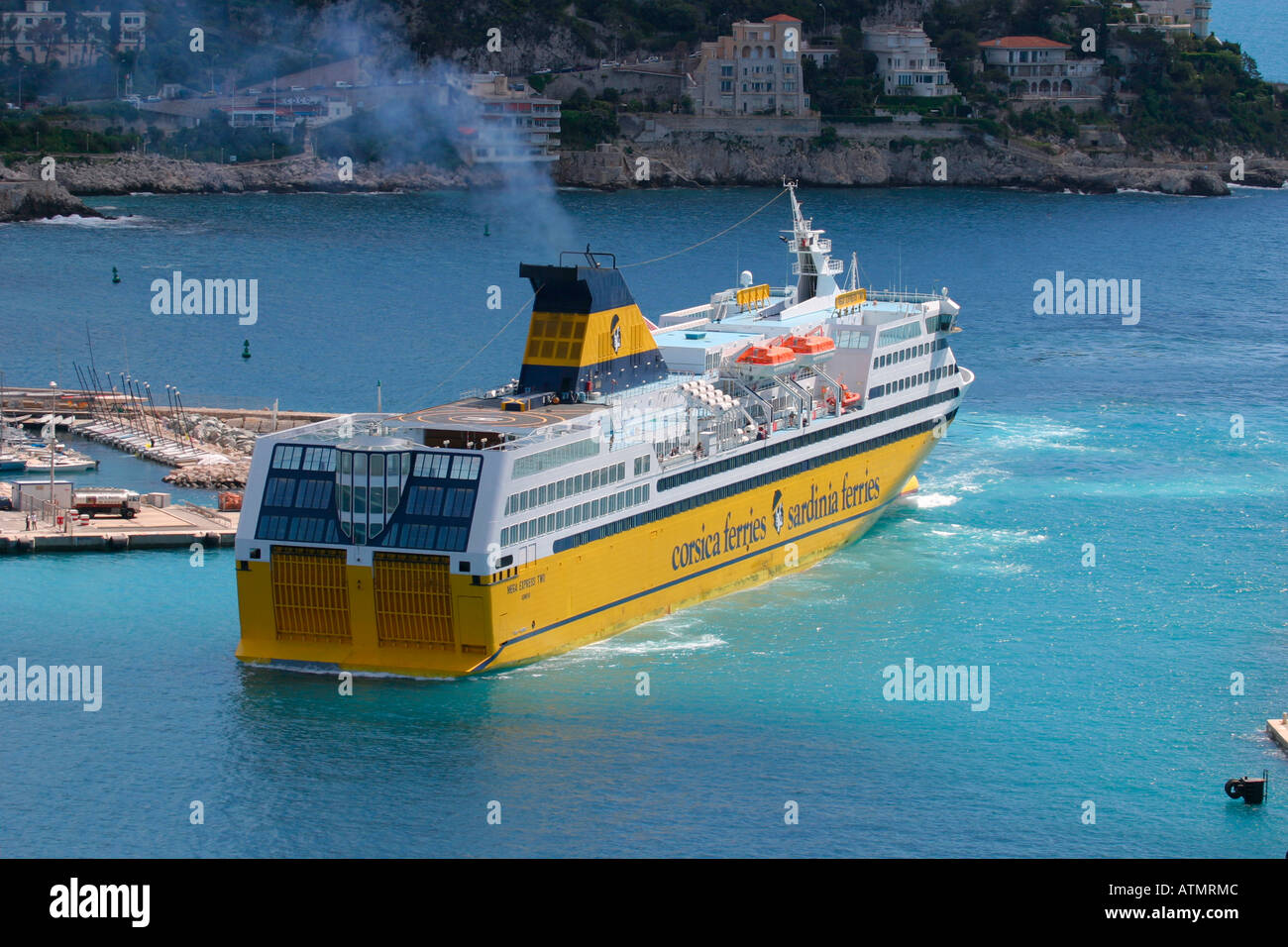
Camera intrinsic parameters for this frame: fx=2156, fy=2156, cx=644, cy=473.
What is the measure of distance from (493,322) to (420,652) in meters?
59.0

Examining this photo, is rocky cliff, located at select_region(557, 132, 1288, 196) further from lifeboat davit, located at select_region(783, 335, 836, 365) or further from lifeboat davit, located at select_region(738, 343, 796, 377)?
lifeboat davit, located at select_region(738, 343, 796, 377)

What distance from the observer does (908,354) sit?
72.1 m

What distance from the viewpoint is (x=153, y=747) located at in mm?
48656

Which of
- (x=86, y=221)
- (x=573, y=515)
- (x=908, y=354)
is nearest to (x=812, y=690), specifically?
(x=573, y=515)

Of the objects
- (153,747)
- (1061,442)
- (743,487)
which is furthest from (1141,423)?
(153,747)

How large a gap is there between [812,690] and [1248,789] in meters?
11.2

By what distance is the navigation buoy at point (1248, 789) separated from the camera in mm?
46031

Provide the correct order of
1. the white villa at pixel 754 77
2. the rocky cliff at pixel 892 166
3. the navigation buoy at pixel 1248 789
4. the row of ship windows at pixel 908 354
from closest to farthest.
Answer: the navigation buoy at pixel 1248 789
the row of ship windows at pixel 908 354
the rocky cliff at pixel 892 166
the white villa at pixel 754 77

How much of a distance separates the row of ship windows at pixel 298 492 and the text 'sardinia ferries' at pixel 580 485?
5cm

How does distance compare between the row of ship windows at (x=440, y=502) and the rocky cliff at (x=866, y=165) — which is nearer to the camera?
the row of ship windows at (x=440, y=502)

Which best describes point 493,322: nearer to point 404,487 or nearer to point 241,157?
point 404,487

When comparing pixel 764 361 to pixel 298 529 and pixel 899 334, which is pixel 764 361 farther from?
pixel 298 529

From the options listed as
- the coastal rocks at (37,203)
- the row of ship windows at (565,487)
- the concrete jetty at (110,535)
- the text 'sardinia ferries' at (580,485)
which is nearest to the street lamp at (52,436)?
the concrete jetty at (110,535)

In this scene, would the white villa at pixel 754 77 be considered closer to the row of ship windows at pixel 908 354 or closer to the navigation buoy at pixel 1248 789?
the row of ship windows at pixel 908 354
